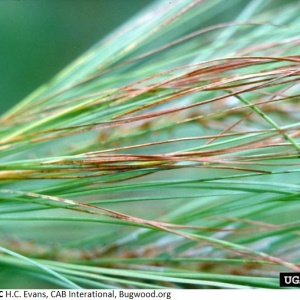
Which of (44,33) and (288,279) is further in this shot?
(44,33)

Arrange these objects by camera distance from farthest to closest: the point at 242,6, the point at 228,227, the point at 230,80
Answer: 1. the point at 242,6
2. the point at 228,227
3. the point at 230,80

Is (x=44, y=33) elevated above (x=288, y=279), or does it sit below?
above

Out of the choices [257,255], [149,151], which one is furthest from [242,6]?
[257,255]

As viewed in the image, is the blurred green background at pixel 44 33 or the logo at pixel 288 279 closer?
the logo at pixel 288 279

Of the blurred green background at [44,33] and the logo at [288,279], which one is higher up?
the blurred green background at [44,33]

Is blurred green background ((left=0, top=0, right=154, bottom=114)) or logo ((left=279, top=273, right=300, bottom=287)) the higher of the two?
blurred green background ((left=0, top=0, right=154, bottom=114))

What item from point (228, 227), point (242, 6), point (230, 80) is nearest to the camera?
point (230, 80)

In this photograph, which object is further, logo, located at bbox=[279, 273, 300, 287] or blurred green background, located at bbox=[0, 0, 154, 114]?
blurred green background, located at bbox=[0, 0, 154, 114]

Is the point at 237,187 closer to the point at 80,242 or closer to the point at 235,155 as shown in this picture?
the point at 235,155
